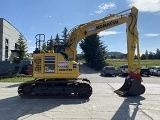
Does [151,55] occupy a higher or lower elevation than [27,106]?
higher

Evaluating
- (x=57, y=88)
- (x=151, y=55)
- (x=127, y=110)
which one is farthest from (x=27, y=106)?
(x=151, y=55)

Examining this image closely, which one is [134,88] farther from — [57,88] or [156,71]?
[156,71]

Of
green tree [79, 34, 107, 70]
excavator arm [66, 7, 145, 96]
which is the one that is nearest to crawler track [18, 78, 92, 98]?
excavator arm [66, 7, 145, 96]

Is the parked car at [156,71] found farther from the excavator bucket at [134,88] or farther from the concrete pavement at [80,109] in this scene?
the concrete pavement at [80,109]

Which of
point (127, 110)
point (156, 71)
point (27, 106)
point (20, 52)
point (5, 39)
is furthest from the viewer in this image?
point (20, 52)

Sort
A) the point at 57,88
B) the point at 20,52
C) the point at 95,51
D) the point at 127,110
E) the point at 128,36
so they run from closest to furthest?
the point at 127,110, the point at 57,88, the point at 128,36, the point at 20,52, the point at 95,51

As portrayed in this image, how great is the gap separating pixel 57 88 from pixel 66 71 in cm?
106

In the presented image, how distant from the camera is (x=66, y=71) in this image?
15578 mm

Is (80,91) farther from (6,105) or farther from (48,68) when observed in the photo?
(6,105)

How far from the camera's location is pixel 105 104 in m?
13.1

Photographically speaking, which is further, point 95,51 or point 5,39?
point 95,51

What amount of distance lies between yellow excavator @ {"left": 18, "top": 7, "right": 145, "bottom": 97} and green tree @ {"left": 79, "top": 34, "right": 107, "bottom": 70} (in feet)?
136

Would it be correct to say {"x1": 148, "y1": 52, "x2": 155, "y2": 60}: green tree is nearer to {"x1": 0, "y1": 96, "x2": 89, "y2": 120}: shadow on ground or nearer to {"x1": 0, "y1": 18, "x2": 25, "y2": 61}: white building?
{"x1": 0, "y1": 18, "x2": 25, "y2": 61}: white building

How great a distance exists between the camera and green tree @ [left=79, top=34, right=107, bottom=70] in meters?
58.9
